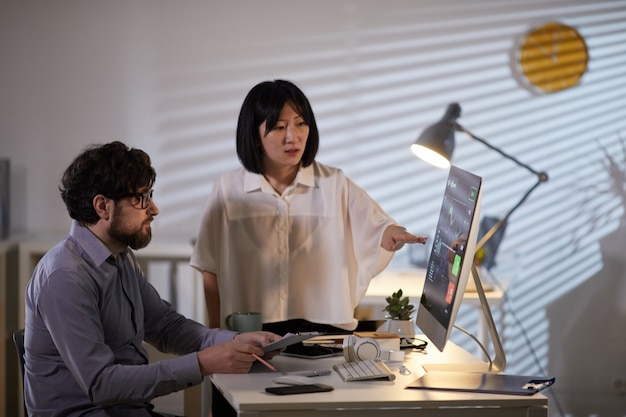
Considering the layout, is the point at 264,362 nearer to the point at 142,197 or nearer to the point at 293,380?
the point at 293,380

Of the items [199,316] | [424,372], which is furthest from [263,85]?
[199,316]

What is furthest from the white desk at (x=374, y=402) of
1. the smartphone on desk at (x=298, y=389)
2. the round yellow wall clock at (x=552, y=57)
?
the round yellow wall clock at (x=552, y=57)

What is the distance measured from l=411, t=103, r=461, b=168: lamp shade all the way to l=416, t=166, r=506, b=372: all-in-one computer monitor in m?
0.59

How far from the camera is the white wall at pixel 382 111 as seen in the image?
4.69m

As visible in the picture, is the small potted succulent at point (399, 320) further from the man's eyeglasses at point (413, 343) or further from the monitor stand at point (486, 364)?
the monitor stand at point (486, 364)

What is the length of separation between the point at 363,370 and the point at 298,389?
261 mm

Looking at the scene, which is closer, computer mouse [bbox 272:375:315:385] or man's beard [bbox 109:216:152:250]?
computer mouse [bbox 272:375:315:385]

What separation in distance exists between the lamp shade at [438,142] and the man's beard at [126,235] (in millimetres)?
1128

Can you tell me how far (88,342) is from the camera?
2.17 m

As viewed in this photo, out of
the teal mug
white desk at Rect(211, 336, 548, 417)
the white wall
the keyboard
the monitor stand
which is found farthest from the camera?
the white wall

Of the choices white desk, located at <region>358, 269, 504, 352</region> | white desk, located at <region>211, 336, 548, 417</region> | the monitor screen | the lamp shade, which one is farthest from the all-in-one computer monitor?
white desk, located at <region>358, 269, 504, 352</region>

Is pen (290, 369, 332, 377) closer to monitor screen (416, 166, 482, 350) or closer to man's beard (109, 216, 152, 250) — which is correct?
monitor screen (416, 166, 482, 350)

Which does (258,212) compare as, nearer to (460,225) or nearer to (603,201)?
(460,225)

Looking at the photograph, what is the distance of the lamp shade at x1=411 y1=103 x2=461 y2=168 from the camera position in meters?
3.20
